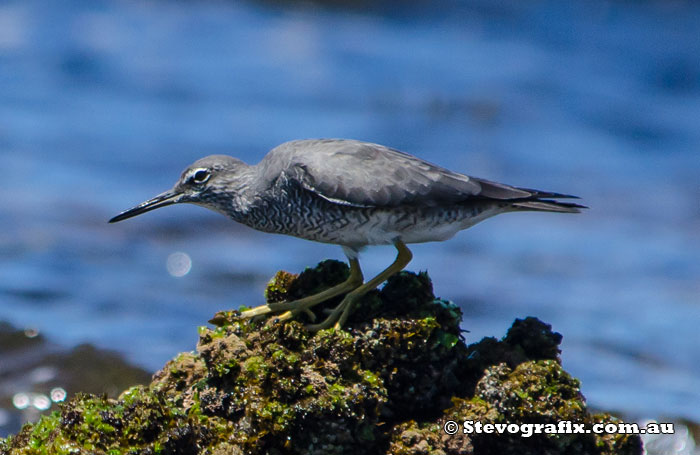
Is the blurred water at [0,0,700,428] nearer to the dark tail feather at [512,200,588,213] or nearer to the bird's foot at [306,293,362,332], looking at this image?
the dark tail feather at [512,200,588,213]

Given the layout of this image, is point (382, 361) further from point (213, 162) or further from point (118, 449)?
point (213, 162)

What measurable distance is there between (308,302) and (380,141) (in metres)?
14.2

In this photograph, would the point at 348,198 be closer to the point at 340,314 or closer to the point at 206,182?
the point at 340,314

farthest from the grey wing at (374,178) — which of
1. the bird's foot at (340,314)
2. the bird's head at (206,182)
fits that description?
the bird's foot at (340,314)

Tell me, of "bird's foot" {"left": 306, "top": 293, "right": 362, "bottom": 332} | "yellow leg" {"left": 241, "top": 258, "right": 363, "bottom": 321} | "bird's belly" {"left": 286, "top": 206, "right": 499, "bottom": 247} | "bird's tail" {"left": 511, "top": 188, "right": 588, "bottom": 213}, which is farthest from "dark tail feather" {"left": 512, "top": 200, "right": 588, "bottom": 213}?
"bird's foot" {"left": 306, "top": 293, "right": 362, "bottom": 332}

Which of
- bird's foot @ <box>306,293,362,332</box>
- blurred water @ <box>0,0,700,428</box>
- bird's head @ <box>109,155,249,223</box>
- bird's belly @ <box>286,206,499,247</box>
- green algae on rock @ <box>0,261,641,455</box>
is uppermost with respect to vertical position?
blurred water @ <box>0,0,700,428</box>

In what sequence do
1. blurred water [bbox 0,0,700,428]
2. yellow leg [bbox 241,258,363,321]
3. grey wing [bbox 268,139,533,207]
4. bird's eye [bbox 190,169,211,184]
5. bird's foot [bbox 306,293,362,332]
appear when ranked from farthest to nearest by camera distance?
blurred water [bbox 0,0,700,428]
bird's eye [bbox 190,169,211,184]
grey wing [bbox 268,139,533,207]
yellow leg [bbox 241,258,363,321]
bird's foot [bbox 306,293,362,332]

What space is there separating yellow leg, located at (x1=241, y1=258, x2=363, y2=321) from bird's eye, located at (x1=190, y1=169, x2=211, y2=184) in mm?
1353

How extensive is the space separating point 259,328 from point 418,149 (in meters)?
14.7

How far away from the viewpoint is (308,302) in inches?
280

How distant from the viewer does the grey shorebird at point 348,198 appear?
7.21 m

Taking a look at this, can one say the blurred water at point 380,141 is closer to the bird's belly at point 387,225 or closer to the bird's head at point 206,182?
the bird's head at point 206,182

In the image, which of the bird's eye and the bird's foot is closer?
the bird's foot

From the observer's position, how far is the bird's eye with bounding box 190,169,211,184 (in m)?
7.61
